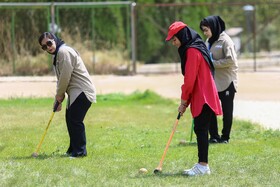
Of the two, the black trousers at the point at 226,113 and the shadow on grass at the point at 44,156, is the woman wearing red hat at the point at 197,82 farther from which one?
the black trousers at the point at 226,113

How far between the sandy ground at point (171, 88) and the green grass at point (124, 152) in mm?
1544

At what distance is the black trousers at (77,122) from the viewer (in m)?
9.88

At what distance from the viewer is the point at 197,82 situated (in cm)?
866

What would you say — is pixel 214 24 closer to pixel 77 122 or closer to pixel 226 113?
pixel 226 113

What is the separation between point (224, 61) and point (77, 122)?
102 inches

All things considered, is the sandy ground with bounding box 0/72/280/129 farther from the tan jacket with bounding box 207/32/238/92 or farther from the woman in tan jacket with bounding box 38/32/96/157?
the woman in tan jacket with bounding box 38/32/96/157

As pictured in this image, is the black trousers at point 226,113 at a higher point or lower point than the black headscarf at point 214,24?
lower

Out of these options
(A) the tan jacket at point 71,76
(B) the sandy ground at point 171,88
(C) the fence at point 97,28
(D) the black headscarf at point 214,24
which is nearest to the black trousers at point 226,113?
(D) the black headscarf at point 214,24

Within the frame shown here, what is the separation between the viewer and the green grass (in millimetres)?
8414

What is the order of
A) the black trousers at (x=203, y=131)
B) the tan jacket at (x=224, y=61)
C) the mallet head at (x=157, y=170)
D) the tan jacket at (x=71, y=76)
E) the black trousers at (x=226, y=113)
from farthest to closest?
the black trousers at (x=226, y=113) < the tan jacket at (x=224, y=61) < the tan jacket at (x=71, y=76) < the mallet head at (x=157, y=170) < the black trousers at (x=203, y=131)

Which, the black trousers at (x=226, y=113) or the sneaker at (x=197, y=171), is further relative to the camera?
the black trousers at (x=226, y=113)

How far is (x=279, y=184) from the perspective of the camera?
8.10 meters

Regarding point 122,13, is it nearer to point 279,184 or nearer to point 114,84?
point 114,84

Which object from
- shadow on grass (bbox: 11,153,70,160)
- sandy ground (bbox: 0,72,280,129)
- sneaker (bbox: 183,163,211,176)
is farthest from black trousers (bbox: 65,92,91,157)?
sandy ground (bbox: 0,72,280,129)
